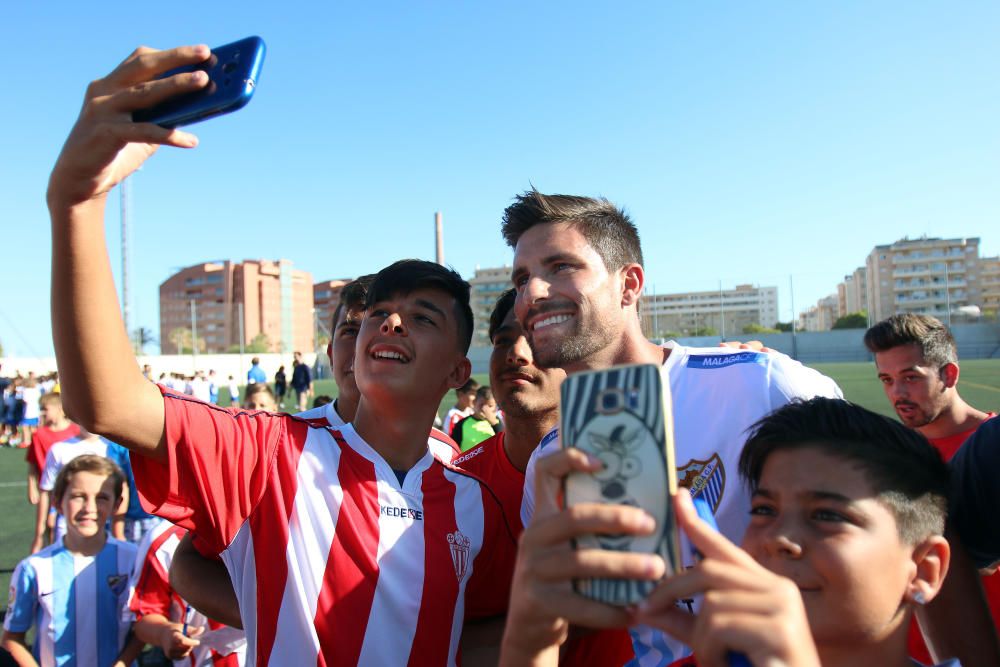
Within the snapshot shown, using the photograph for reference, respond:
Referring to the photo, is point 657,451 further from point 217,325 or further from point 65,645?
point 217,325

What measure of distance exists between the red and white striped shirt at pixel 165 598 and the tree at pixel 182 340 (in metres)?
90.4

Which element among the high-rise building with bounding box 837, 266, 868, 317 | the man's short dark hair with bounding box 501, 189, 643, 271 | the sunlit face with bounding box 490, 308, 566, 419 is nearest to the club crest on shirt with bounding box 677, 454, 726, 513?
A: the man's short dark hair with bounding box 501, 189, 643, 271

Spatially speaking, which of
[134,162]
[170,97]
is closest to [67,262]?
[134,162]

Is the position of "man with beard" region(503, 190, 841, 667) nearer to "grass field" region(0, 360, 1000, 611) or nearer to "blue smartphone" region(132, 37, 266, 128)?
"blue smartphone" region(132, 37, 266, 128)

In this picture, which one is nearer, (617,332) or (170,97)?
(170,97)

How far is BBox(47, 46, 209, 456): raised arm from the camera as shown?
A: 4.21ft

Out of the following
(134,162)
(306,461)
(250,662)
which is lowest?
(250,662)

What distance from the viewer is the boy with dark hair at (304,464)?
1.35 meters

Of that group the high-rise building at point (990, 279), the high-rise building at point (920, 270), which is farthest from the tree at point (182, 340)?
the high-rise building at point (990, 279)

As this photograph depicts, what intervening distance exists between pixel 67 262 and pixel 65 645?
313cm

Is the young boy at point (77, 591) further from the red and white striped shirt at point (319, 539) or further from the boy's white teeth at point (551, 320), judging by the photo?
the boy's white teeth at point (551, 320)

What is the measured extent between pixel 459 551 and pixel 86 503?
114 inches

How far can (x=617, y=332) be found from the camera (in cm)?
240

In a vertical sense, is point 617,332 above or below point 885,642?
above
